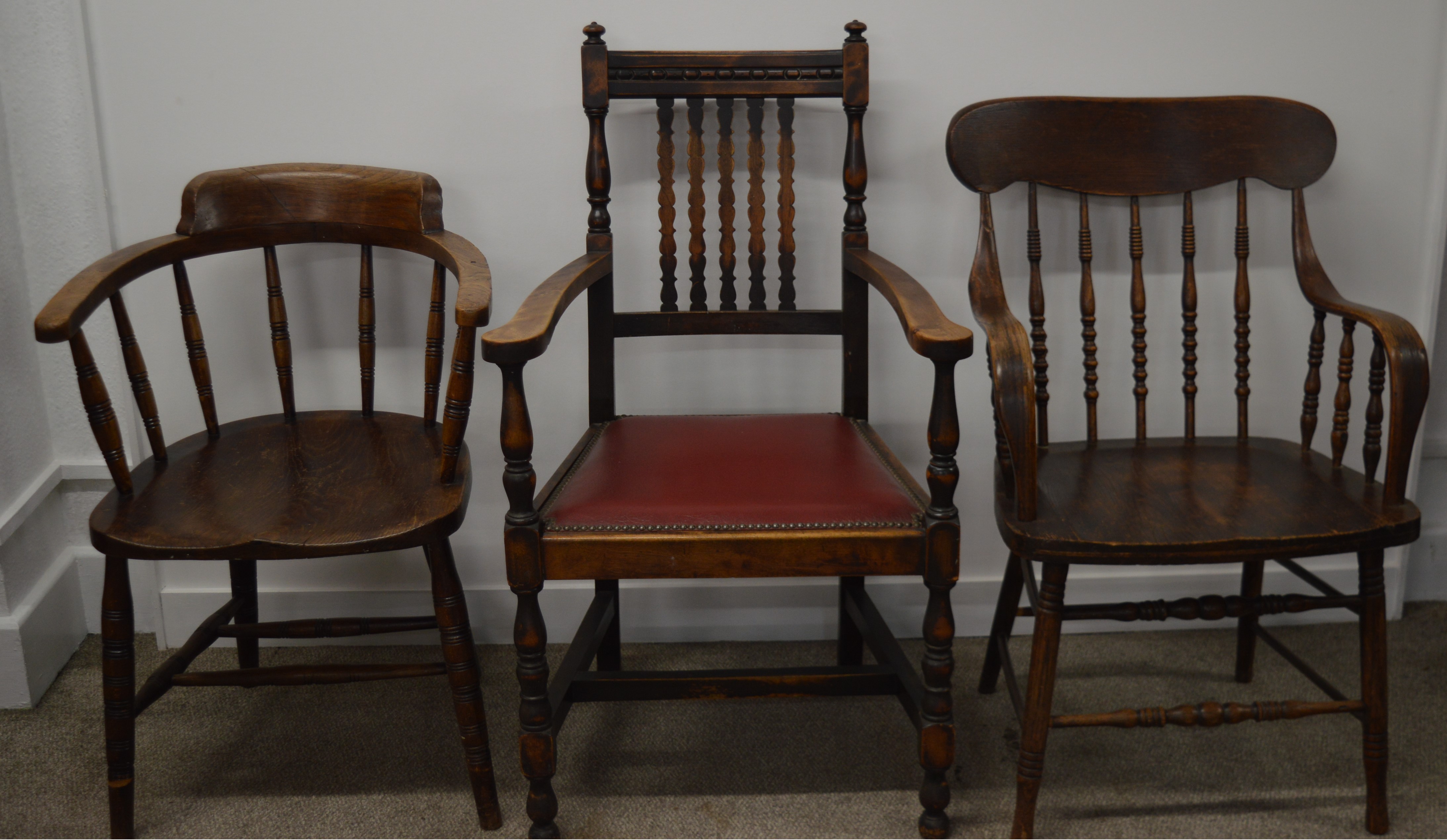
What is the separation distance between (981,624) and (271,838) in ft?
4.34

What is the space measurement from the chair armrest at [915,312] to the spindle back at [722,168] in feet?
0.37

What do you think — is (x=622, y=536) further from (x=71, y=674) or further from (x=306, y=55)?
(x=71, y=674)

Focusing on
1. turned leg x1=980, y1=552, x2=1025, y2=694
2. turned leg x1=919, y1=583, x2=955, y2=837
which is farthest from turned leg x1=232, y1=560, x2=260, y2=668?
turned leg x1=980, y1=552, x2=1025, y2=694

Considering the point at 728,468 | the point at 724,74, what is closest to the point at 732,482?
the point at 728,468

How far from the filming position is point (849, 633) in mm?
1899

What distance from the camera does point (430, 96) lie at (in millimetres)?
1884

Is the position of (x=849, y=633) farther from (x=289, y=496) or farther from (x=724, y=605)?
(x=289, y=496)

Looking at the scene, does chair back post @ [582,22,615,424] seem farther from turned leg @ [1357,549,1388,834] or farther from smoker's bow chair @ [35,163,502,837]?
turned leg @ [1357,549,1388,834]

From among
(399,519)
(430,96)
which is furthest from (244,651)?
(430,96)

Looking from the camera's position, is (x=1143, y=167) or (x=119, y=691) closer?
(x=119, y=691)

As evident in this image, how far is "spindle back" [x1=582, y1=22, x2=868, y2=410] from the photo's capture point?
1.69 metres

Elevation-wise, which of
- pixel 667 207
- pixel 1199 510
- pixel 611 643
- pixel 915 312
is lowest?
pixel 611 643

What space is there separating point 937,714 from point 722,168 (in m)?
0.91

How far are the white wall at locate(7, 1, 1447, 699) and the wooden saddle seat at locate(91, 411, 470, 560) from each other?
335mm
